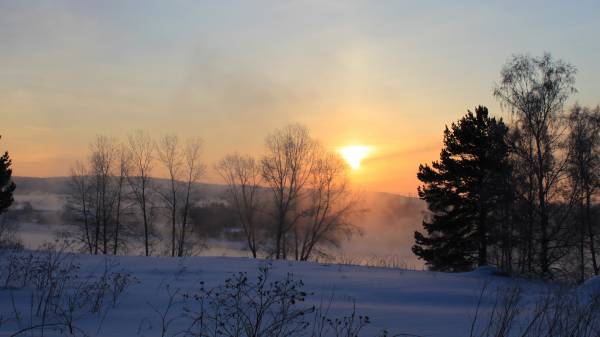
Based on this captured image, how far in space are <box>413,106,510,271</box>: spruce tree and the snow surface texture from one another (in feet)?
36.3

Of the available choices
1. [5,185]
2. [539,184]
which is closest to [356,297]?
[539,184]

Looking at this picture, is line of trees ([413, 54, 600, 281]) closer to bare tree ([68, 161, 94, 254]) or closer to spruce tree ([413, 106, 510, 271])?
spruce tree ([413, 106, 510, 271])

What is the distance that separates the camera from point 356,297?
7.81m

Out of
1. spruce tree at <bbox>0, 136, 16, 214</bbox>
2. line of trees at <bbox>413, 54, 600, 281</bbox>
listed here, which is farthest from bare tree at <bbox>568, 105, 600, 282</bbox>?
spruce tree at <bbox>0, 136, 16, 214</bbox>

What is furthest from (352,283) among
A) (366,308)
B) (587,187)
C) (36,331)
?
(587,187)

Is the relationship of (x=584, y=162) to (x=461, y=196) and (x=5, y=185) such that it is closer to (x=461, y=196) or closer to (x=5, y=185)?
(x=461, y=196)

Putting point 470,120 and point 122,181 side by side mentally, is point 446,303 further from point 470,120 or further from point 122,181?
point 122,181

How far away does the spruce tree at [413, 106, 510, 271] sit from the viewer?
2343 cm

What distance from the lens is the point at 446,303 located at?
7.98 meters

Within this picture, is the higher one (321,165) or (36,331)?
(321,165)

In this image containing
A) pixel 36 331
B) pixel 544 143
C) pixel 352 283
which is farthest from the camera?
pixel 544 143

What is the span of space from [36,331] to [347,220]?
3290cm

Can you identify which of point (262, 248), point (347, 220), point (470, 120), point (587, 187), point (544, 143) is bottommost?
point (262, 248)

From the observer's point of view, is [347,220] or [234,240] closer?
[347,220]
